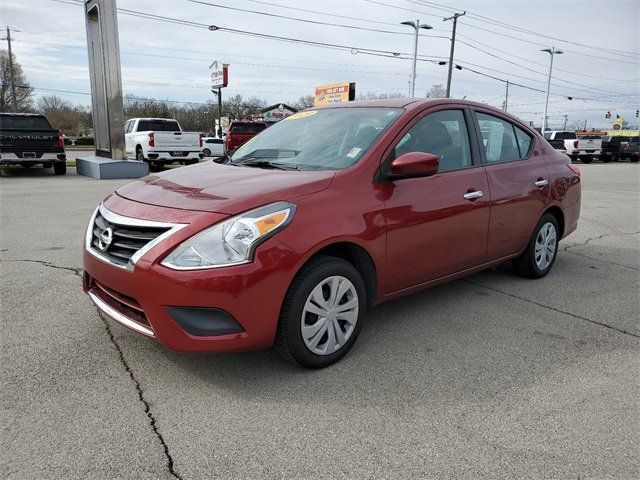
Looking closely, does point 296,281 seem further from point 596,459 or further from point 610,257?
point 610,257

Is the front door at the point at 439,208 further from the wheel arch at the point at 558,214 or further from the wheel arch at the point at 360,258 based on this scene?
the wheel arch at the point at 558,214

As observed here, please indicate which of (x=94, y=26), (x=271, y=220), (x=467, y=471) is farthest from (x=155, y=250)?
(x=94, y=26)

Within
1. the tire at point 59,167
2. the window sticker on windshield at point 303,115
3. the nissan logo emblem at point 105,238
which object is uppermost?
the window sticker on windshield at point 303,115

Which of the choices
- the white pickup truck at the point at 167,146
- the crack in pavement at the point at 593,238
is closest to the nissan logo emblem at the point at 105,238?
the crack in pavement at the point at 593,238

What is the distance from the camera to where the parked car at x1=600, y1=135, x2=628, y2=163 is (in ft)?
103

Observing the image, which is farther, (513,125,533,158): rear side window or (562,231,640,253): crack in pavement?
(562,231,640,253): crack in pavement

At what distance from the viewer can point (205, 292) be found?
2607mm

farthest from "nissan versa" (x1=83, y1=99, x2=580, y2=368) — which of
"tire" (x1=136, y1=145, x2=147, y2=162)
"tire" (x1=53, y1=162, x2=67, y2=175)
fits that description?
"tire" (x1=136, y1=145, x2=147, y2=162)

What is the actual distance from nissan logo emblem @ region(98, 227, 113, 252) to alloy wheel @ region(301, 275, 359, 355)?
3.98 ft

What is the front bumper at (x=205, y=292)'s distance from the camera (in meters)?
2.61

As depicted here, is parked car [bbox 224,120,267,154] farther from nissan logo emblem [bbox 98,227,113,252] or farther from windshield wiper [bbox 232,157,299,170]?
nissan logo emblem [bbox 98,227,113,252]

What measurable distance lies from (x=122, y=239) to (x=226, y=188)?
0.67 m

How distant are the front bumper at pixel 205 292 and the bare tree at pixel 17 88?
57519 mm

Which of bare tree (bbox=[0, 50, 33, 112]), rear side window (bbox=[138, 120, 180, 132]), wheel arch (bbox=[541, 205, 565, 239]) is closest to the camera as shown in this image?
wheel arch (bbox=[541, 205, 565, 239])
